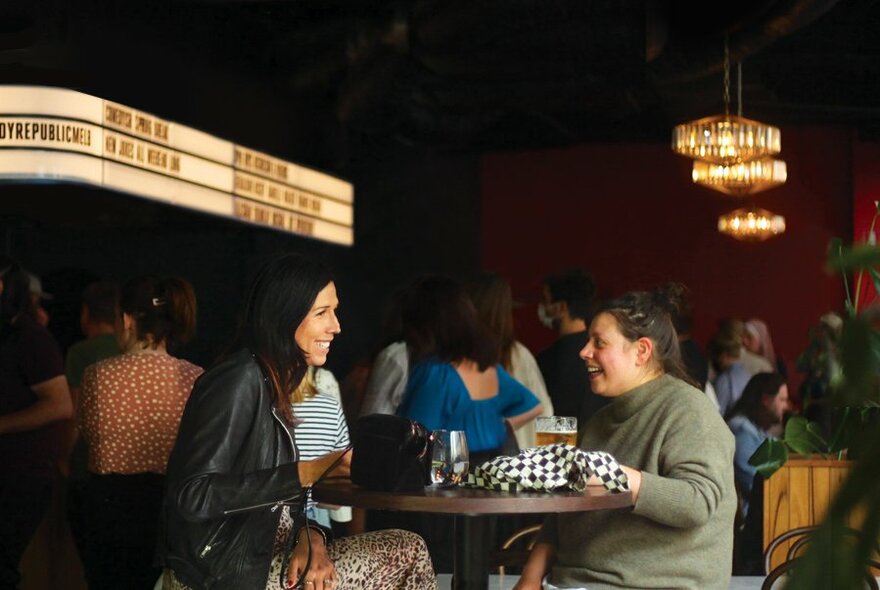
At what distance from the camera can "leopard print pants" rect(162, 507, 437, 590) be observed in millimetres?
2674

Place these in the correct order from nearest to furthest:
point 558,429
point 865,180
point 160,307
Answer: point 558,429 < point 160,307 < point 865,180

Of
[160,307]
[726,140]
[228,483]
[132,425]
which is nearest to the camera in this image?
[228,483]

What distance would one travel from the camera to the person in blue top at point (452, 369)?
14.1 feet

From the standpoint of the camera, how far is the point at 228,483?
2.36 meters

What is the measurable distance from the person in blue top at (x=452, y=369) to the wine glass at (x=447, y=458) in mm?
1477

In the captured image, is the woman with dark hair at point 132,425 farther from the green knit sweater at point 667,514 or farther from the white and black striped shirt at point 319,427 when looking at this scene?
the green knit sweater at point 667,514

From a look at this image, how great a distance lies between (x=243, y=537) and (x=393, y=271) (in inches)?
314

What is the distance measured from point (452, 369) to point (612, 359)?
160 cm

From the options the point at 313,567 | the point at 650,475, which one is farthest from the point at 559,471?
the point at 313,567

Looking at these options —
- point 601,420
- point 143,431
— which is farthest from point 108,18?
point 601,420

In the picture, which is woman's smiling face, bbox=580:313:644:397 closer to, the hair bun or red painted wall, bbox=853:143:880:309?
the hair bun

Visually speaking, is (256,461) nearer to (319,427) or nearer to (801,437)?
(319,427)

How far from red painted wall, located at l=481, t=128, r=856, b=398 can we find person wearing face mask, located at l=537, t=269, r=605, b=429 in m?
4.93

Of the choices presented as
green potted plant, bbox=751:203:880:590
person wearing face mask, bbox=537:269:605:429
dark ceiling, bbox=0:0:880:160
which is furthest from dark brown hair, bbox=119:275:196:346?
green potted plant, bbox=751:203:880:590
